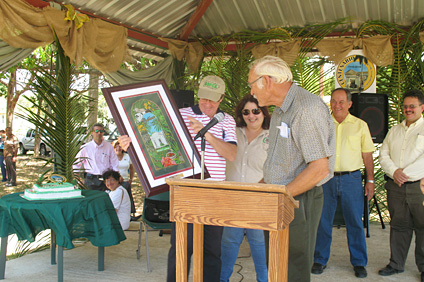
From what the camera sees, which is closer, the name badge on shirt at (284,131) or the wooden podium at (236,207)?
the wooden podium at (236,207)

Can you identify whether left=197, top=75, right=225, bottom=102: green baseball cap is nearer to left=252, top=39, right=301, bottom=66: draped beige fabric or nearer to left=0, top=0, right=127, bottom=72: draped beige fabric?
left=0, top=0, right=127, bottom=72: draped beige fabric

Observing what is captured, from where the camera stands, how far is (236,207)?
192 centimetres

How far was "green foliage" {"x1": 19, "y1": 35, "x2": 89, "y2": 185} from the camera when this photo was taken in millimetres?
4957

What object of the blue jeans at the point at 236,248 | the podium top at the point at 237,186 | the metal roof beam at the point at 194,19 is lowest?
the blue jeans at the point at 236,248

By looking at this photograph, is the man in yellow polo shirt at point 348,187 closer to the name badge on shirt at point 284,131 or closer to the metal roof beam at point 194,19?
the name badge on shirt at point 284,131

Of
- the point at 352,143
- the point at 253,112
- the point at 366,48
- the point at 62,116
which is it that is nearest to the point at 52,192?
the point at 62,116

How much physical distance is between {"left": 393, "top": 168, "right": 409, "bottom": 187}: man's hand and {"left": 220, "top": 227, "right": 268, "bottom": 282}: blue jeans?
156 cm

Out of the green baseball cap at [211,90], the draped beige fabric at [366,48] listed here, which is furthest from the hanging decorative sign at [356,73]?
the green baseball cap at [211,90]

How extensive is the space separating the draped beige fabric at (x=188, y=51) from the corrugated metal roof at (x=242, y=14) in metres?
0.25

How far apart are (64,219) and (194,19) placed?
4107mm

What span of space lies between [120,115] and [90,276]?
2.16m

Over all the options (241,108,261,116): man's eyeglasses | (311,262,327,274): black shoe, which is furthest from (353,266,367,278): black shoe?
(241,108,261,116): man's eyeglasses

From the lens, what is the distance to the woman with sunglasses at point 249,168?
144 inches

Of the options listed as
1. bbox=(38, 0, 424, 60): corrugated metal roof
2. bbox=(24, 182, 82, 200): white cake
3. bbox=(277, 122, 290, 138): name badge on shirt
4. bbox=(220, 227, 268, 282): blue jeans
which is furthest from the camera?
bbox=(38, 0, 424, 60): corrugated metal roof
